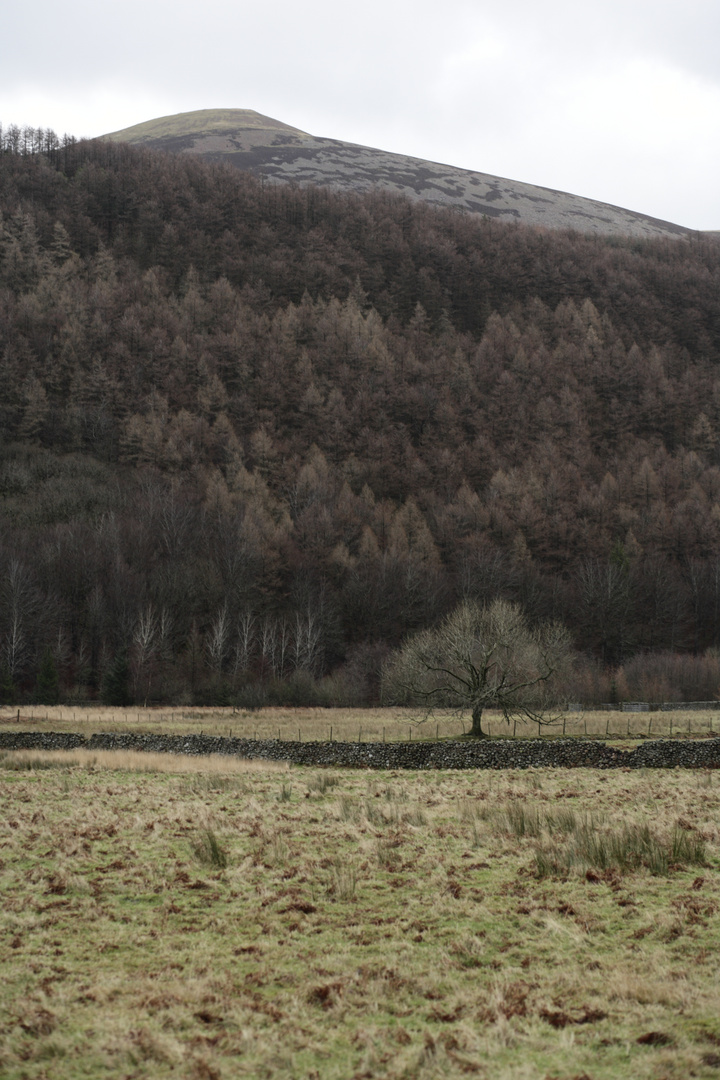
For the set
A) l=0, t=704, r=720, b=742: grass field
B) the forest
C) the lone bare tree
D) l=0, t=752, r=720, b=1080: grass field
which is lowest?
l=0, t=704, r=720, b=742: grass field

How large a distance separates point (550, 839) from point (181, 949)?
7.47 m

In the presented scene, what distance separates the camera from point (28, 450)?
109625 mm

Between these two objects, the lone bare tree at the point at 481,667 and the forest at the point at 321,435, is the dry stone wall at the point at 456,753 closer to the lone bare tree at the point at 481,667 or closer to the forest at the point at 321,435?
the lone bare tree at the point at 481,667

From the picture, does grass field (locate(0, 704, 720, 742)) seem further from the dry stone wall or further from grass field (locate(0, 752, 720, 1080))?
grass field (locate(0, 752, 720, 1080))

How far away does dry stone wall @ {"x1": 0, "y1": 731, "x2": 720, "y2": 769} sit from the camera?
95.6ft

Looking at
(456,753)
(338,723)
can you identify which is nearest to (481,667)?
(456,753)

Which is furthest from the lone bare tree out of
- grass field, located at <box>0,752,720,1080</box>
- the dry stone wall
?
grass field, located at <box>0,752,720,1080</box>

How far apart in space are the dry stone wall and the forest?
29.2m

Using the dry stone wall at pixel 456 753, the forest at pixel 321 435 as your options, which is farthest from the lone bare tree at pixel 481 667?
the forest at pixel 321 435

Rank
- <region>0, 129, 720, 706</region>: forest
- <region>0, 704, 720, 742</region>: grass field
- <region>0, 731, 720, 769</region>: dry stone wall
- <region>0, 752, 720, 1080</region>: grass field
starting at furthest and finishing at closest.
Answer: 1. <region>0, 129, 720, 706</region>: forest
2. <region>0, 704, 720, 742</region>: grass field
3. <region>0, 731, 720, 769</region>: dry stone wall
4. <region>0, 752, 720, 1080</region>: grass field

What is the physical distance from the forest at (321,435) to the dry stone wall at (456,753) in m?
29.2

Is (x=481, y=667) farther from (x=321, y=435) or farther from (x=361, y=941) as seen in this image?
(x=321, y=435)

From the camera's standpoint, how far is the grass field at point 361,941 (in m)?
7.28

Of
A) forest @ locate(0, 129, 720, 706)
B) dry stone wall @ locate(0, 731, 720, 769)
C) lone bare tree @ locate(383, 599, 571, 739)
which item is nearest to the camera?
dry stone wall @ locate(0, 731, 720, 769)
